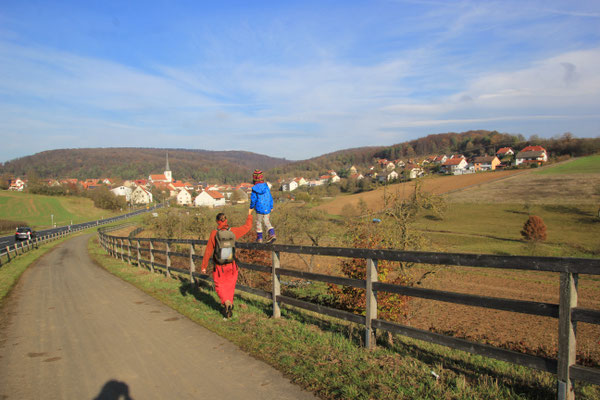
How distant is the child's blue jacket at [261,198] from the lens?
7164 mm

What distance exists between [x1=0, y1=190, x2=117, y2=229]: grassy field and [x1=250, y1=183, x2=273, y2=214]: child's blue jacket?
6724 centimetres

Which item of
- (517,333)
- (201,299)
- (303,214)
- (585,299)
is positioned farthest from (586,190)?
(201,299)

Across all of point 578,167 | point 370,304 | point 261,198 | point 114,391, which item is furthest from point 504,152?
point 114,391

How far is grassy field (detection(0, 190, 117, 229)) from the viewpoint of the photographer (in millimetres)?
66062

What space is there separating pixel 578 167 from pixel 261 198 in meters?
76.0

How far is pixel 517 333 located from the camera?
12.3m

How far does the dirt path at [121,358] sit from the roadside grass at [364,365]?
0.84 ft

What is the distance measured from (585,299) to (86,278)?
22295 millimetres

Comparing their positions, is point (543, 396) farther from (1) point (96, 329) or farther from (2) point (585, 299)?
(2) point (585, 299)

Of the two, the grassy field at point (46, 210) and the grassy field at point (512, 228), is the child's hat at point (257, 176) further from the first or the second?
the grassy field at point (46, 210)

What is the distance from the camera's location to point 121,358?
468 centimetres

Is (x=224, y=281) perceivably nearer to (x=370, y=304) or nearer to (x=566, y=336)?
(x=370, y=304)

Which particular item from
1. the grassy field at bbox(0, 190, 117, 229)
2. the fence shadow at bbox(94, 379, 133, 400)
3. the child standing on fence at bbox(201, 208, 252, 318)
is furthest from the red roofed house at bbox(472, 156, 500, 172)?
the fence shadow at bbox(94, 379, 133, 400)

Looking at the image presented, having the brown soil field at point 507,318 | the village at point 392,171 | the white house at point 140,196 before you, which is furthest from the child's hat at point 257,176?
the white house at point 140,196
